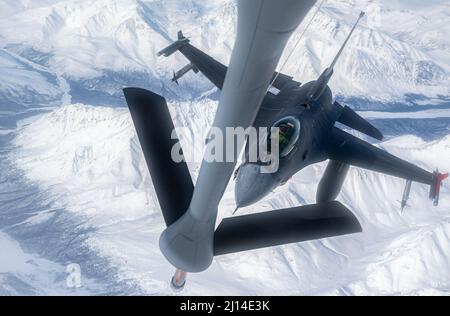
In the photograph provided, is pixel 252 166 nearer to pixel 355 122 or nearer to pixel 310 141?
pixel 310 141

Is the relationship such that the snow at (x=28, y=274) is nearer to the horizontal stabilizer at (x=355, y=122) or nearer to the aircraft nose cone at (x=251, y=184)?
the horizontal stabilizer at (x=355, y=122)

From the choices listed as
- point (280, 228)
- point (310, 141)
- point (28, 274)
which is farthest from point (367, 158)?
point (28, 274)

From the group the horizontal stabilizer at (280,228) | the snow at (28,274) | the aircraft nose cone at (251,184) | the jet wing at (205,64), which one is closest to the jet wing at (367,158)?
the jet wing at (205,64)

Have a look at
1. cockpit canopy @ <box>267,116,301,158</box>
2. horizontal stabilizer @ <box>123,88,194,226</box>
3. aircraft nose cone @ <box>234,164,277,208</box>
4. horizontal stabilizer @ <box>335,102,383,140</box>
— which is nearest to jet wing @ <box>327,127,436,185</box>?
horizontal stabilizer @ <box>335,102,383,140</box>

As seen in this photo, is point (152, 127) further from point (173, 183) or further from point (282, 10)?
point (282, 10)

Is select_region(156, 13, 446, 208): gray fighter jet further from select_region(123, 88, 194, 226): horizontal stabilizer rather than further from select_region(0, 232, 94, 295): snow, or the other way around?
select_region(0, 232, 94, 295): snow
